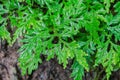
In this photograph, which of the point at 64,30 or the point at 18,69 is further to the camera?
the point at 18,69

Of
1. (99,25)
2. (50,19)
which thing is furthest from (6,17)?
(99,25)

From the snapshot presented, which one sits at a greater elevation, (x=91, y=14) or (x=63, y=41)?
(x=91, y=14)

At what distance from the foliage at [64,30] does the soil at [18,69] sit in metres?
0.21

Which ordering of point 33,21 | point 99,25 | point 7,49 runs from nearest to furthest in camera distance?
point 33,21
point 99,25
point 7,49

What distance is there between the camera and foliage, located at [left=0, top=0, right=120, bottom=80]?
1393 mm

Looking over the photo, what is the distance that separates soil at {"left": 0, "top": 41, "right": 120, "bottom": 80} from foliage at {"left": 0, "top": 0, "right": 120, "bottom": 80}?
21 cm

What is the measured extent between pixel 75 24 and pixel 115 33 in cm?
22

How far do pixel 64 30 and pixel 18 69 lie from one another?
0.46 meters

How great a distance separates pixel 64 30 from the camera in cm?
139

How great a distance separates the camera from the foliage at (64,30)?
1.39 metres

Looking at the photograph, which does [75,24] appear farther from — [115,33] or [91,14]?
[115,33]

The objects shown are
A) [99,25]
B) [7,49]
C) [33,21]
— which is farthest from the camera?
[7,49]

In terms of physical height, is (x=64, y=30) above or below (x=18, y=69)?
above

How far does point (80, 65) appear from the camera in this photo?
4.88ft
